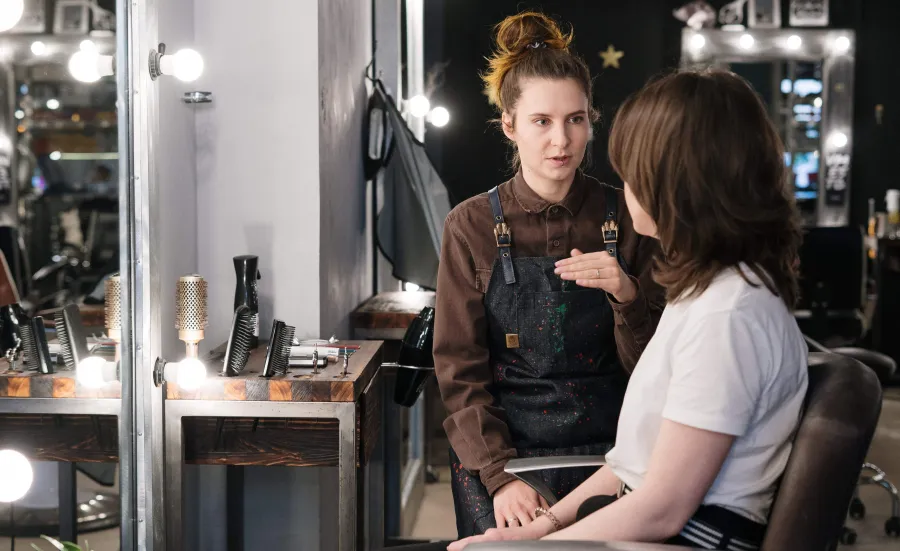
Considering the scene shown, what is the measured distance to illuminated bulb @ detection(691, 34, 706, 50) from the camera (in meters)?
7.68

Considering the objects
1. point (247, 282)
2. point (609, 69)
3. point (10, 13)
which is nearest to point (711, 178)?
point (10, 13)

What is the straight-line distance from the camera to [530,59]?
1.95 metres

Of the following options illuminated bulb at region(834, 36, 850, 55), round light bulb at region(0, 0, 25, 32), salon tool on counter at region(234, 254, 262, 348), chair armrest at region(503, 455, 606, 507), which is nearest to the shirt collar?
chair armrest at region(503, 455, 606, 507)

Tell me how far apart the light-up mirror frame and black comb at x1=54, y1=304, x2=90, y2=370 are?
260 inches

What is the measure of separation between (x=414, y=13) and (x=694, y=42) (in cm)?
332

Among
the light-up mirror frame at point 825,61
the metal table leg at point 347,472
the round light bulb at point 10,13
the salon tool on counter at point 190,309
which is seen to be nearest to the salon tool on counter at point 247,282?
the salon tool on counter at point 190,309

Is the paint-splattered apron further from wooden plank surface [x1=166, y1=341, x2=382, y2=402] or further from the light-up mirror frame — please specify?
the light-up mirror frame

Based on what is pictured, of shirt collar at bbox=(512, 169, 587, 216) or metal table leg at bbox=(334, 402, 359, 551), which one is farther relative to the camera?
metal table leg at bbox=(334, 402, 359, 551)

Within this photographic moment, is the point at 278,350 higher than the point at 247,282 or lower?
lower

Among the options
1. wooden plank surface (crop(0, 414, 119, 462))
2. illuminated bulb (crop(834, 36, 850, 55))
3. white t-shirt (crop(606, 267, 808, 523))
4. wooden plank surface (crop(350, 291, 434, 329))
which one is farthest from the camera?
illuminated bulb (crop(834, 36, 850, 55))

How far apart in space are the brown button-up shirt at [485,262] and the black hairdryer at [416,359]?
46 centimetres

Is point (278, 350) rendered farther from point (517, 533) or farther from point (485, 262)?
point (517, 533)

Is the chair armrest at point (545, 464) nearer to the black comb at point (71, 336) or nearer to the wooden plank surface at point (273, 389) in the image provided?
the wooden plank surface at point (273, 389)

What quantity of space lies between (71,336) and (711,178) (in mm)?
1202
